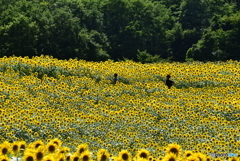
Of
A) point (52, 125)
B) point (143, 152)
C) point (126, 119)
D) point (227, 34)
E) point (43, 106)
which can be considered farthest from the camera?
point (227, 34)

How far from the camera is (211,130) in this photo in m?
15.0

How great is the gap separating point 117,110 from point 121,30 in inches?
2326

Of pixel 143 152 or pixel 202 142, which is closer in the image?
pixel 143 152

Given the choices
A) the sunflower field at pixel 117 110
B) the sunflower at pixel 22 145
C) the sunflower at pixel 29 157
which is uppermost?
the sunflower at pixel 29 157

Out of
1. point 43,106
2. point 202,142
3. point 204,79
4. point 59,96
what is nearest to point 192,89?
point 204,79

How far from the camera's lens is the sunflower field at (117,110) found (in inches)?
497

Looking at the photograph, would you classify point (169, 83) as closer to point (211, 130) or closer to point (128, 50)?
point (211, 130)

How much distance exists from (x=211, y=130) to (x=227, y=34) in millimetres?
42632

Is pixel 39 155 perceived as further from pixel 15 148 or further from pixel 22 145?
pixel 22 145

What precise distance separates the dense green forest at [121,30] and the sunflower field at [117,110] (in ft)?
92.2

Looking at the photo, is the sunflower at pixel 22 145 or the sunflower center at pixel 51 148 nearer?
the sunflower center at pixel 51 148

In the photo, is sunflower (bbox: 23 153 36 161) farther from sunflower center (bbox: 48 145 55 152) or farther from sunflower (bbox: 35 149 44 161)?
sunflower center (bbox: 48 145 55 152)

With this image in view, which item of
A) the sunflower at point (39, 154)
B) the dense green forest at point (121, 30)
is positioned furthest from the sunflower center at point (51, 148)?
the dense green forest at point (121, 30)

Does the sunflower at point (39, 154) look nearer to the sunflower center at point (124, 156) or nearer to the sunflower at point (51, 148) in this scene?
the sunflower at point (51, 148)
